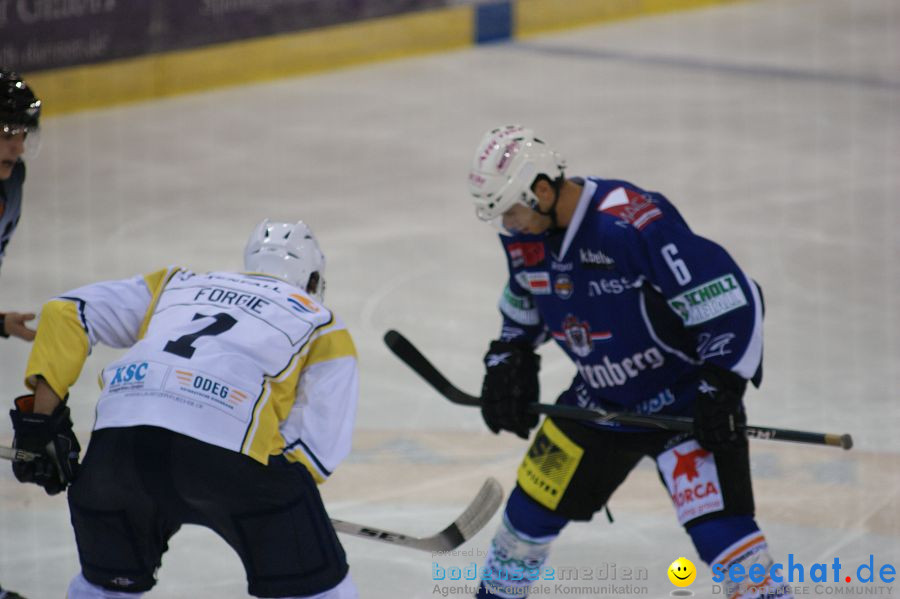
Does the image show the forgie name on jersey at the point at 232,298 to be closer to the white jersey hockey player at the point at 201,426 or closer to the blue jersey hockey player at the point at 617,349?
the white jersey hockey player at the point at 201,426

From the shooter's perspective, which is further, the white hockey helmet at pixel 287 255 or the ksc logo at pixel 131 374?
the white hockey helmet at pixel 287 255

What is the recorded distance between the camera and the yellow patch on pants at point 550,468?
Answer: 360cm

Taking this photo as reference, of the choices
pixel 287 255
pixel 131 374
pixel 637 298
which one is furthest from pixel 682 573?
pixel 131 374

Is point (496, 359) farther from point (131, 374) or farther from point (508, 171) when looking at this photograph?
point (131, 374)

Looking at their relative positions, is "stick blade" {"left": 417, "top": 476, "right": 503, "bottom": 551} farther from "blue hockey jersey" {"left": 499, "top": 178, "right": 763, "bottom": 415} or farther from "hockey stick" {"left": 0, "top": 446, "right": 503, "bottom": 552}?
"blue hockey jersey" {"left": 499, "top": 178, "right": 763, "bottom": 415}

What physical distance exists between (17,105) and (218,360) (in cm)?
111

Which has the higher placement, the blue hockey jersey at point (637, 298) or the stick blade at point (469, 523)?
the blue hockey jersey at point (637, 298)

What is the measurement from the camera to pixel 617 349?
3.52 metres

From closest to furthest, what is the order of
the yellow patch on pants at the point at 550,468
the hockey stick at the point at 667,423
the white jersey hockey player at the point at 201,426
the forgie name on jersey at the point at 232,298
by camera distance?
the white jersey hockey player at the point at 201,426, the forgie name on jersey at the point at 232,298, the hockey stick at the point at 667,423, the yellow patch on pants at the point at 550,468

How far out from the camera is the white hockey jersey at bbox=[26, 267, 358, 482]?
→ 122 inches

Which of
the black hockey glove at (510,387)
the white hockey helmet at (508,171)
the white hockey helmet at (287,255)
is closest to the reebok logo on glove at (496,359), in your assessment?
the black hockey glove at (510,387)

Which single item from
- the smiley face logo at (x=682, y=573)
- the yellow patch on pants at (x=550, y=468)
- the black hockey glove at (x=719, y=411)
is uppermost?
the black hockey glove at (x=719, y=411)

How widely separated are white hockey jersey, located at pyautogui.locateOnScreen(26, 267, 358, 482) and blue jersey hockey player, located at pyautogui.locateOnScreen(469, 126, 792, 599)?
54 cm

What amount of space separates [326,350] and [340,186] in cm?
497
